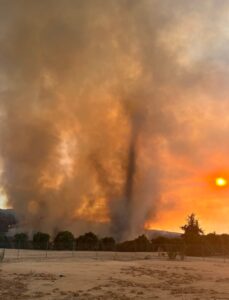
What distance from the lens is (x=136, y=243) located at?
346 ft

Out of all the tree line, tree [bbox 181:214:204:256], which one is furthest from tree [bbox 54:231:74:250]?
tree [bbox 181:214:204:256]

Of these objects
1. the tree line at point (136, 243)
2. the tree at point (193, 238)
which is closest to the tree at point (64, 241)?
the tree line at point (136, 243)

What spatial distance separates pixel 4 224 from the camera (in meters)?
153

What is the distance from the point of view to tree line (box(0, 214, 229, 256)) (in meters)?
87.8

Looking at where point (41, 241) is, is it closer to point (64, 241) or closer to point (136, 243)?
point (64, 241)

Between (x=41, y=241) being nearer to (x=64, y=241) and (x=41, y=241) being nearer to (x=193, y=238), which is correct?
(x=64, y=241)

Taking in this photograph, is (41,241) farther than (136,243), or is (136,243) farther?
(136,243)

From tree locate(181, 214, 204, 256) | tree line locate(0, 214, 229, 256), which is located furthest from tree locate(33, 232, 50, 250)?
tree locate(181, 214, 204, 256)

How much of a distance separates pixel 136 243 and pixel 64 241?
19.0 meters

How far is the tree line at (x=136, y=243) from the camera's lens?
87.8 metres

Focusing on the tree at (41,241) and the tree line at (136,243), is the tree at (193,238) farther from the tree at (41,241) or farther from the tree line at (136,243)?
the tree at (41,241)

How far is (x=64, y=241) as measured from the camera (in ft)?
316

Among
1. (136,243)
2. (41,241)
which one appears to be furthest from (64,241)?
(136,243)

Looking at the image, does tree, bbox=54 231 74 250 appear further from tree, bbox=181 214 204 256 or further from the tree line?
tree, bbox=181 214 204 256
